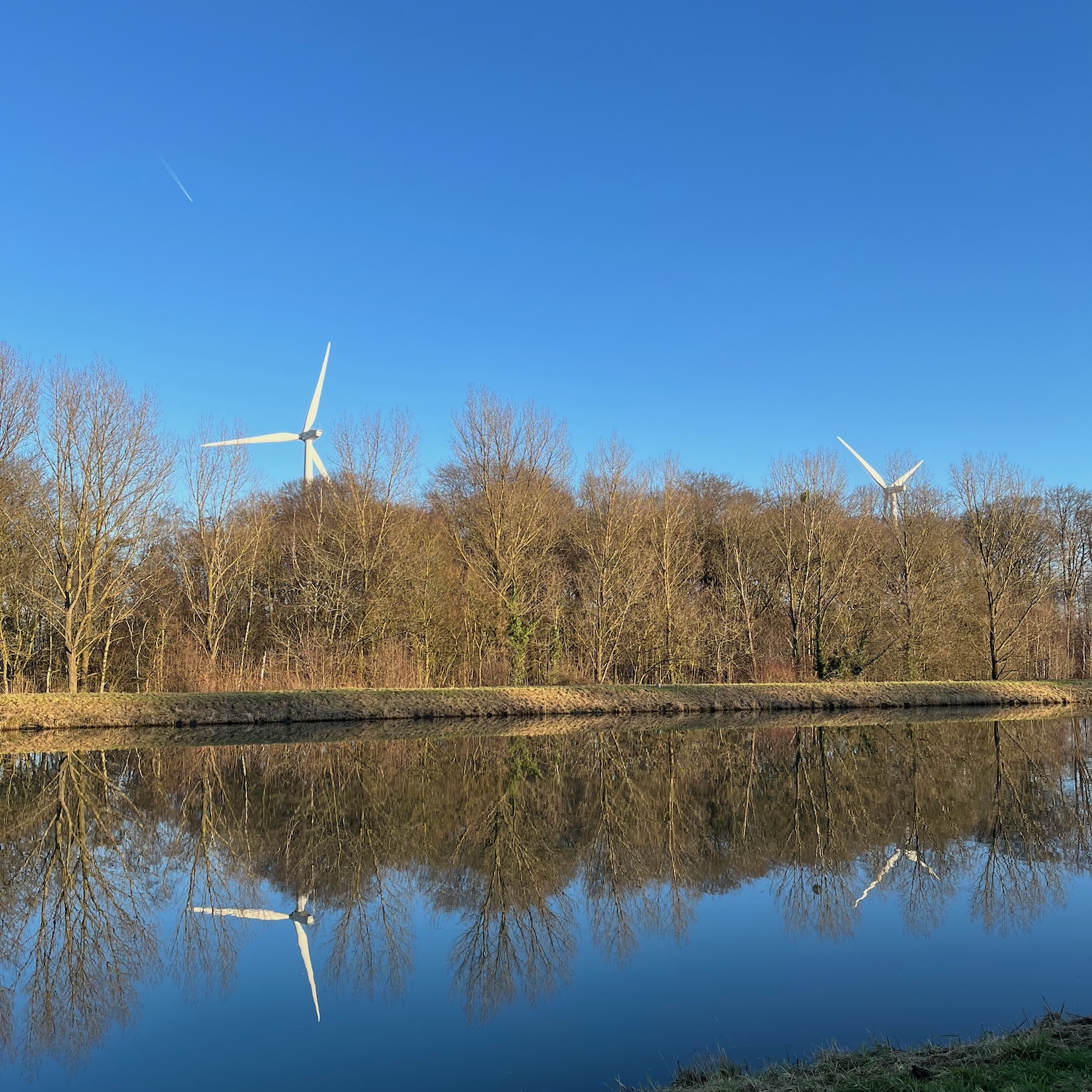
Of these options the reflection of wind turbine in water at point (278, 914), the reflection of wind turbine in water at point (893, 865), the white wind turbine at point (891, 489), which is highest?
the white wind turbine at point (891, 489)

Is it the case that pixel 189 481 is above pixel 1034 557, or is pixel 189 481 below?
above

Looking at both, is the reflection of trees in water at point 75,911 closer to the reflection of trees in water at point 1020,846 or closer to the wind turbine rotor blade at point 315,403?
the reflection of trees in water at point 1020,846

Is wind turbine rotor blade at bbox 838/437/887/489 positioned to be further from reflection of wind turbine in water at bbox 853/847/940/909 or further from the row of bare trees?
reflection of wind turbine in water at bbox 853/847/940/909

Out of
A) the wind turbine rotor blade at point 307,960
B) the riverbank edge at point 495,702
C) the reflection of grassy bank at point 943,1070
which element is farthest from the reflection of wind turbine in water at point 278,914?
the riverbank edge at point 495,702

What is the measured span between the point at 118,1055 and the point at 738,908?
5150mm

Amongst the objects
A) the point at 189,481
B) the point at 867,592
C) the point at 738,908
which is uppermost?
the point at 189,481

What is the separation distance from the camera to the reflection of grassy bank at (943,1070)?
3871mm

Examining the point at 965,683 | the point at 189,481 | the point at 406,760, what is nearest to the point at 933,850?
the point at 406,760

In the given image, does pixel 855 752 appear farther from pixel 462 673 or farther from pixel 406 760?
pixel 462 673

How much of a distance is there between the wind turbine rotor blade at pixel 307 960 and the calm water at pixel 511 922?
4 cm

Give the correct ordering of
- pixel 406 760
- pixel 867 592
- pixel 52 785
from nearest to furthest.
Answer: pixel 52 785
pixel 406 760
pixel 867 592

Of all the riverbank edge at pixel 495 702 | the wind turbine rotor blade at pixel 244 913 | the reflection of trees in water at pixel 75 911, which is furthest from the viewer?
the riverbank edge at pixel 495 702

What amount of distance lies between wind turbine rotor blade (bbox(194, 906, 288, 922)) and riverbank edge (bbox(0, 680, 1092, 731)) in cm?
1631

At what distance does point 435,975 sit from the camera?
→ 6.23m
